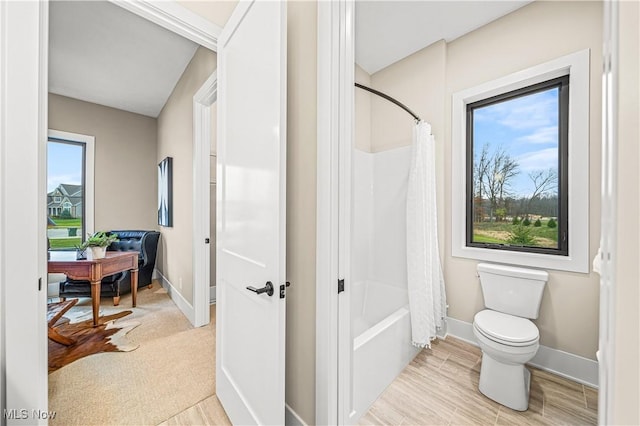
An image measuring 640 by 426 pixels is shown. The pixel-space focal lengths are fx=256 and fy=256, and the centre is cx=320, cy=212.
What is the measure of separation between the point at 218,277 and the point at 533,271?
214 cm

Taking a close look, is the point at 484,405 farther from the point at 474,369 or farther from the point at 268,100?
the point at 268,100

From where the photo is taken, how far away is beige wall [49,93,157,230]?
355 cm

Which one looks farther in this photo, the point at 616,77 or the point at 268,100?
the point at 268,100

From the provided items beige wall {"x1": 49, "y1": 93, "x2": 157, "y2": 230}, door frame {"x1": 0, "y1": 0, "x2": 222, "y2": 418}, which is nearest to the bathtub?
door frame {"x1": 0, "y1": 0, "x2": 222, "y2": 418}

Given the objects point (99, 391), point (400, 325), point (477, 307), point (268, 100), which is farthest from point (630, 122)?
point (99, 391)

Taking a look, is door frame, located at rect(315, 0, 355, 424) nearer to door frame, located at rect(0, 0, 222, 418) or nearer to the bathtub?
the bathtub

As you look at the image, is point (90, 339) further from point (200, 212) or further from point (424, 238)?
point (424, 238)

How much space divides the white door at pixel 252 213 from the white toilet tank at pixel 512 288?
1.72m

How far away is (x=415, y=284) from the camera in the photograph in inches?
76.5

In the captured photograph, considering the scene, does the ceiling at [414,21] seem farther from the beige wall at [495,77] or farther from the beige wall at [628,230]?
the beige wall at [628,230]

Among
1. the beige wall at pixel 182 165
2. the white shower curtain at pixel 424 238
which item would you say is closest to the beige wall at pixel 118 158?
the beige wall at pixel 182 165

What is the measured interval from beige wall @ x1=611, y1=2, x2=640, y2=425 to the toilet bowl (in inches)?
48.5

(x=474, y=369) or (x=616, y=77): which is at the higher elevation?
(x=616, y=77)

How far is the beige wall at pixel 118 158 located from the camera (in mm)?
3551
